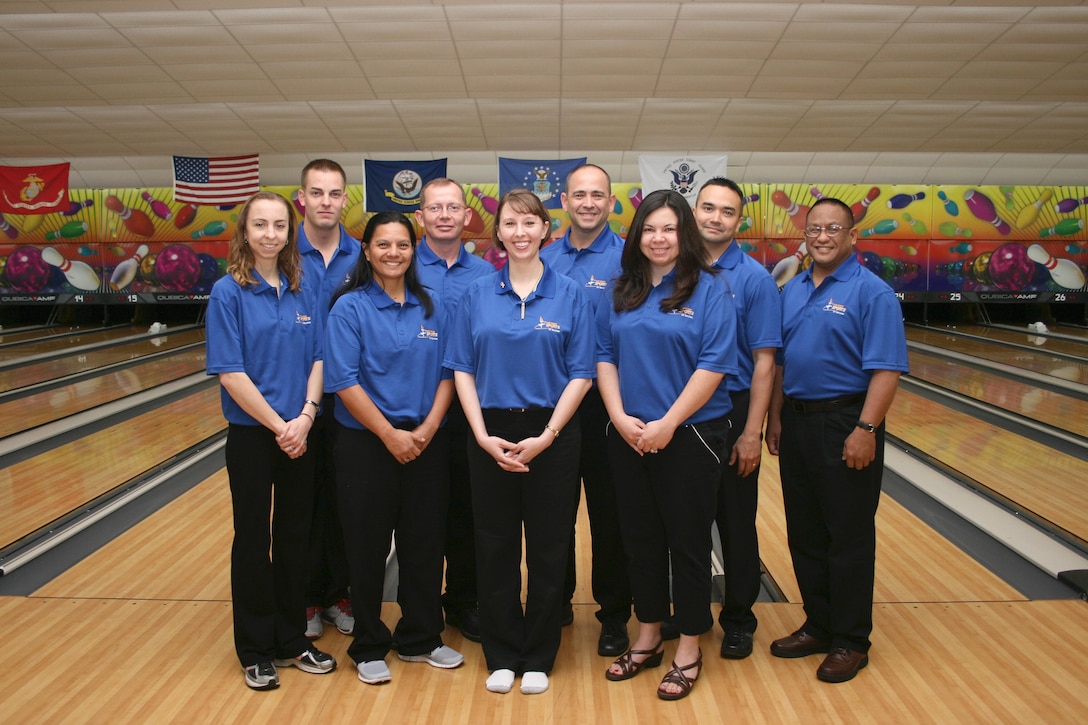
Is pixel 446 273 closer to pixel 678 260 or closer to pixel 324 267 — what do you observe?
pixel 324 267

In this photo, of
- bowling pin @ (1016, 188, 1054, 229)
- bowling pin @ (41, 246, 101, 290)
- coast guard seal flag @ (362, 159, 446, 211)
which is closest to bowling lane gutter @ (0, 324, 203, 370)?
bowling pin @ (41, 246, 101, 290)

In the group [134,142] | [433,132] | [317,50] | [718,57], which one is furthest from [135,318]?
[718,57]

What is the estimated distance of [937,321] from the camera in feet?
45.8

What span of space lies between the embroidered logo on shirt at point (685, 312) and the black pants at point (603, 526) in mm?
452

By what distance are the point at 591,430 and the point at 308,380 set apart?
94cm

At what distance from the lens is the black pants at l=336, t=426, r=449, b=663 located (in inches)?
109

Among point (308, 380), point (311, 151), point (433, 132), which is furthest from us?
point (311, 151)

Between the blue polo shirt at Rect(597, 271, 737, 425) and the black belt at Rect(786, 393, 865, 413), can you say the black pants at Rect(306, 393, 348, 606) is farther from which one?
the black belt at Rect(786, 393, 865, 413)

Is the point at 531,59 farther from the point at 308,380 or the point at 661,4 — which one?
the point at 308,380

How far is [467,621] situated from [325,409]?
895mm

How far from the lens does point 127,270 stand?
13.6m

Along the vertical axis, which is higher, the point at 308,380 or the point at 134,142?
the point at 134,142

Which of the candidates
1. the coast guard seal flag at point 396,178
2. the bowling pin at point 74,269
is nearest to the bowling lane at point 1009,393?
the coast guard seal flag at point 396,178

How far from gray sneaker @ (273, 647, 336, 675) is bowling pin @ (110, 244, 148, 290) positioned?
12227 millimetres
